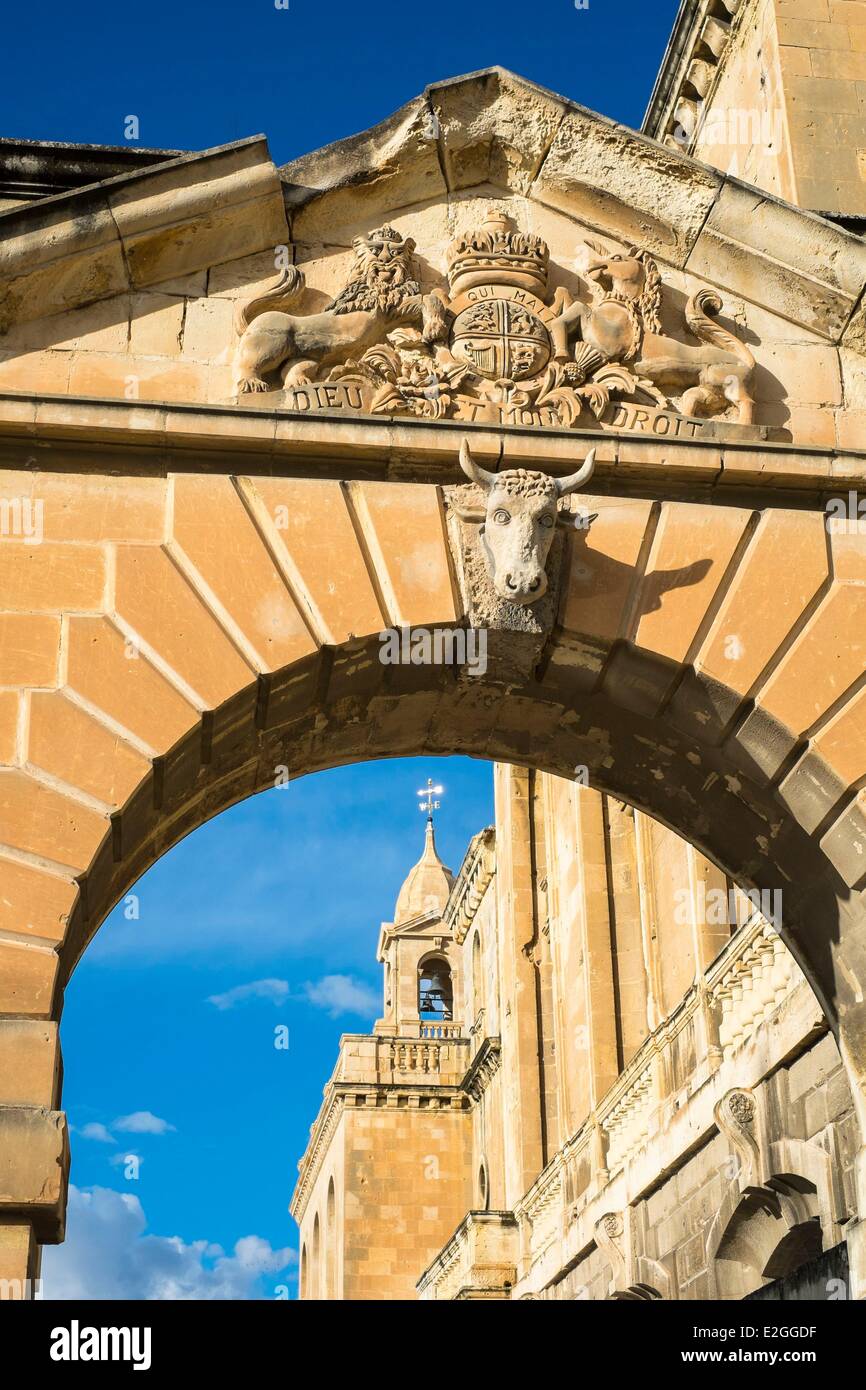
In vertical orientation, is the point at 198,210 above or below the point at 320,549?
above

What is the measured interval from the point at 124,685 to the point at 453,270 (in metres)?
2.89

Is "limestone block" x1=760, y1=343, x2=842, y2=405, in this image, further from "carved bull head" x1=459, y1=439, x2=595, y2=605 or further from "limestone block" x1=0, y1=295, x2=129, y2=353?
"limestone block" x1=0, y1=295, x2=129, y2=353

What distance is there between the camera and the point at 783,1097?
13.8 metres

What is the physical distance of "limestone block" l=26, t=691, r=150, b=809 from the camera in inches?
289

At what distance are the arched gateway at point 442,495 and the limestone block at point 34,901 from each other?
0.08 ft

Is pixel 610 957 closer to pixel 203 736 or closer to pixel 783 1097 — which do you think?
pixel 783 1097

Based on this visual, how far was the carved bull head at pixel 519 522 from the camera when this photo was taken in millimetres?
7930

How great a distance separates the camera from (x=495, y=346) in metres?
8.70

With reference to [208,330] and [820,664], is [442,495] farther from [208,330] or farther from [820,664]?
[820,664]

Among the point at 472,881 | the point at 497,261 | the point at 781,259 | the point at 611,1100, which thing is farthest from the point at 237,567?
the point at 472,881

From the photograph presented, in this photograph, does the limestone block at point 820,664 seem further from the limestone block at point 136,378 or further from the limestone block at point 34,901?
the limestone block at point 34,901
